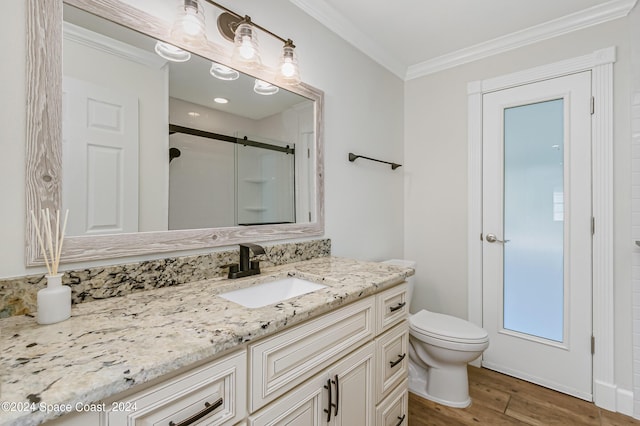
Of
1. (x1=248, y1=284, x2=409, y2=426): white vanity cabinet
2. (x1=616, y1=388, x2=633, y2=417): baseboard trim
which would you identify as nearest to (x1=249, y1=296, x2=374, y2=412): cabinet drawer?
(x1=248, y1=284, x2=409, y2=426): white vanity cabinet

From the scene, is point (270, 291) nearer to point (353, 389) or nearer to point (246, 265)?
point (246, 265)

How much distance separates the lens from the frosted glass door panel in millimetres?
2023

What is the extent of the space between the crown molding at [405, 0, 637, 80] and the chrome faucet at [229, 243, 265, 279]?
2.18 m

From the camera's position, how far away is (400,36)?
215 cm

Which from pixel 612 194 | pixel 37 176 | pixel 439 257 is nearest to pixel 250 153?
pixel 37 176

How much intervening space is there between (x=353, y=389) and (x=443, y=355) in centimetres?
95

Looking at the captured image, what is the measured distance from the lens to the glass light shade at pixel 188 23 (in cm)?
111

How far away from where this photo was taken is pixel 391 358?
134 cm

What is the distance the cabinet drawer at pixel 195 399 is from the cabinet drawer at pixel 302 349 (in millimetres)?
47

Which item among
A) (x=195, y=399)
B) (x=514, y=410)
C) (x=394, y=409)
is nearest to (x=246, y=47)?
(x=195, y=399)

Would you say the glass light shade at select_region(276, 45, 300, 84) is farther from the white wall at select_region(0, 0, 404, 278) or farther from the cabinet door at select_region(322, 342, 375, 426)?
the cabinet door at select_region(322, 342, 375, 426)

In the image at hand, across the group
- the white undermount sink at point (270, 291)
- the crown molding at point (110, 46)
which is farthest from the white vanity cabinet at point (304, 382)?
the crown molding at point (110, 46)

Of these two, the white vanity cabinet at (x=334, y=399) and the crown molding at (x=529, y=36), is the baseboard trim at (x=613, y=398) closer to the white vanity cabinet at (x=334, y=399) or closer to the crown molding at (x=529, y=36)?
the white vanity cabinet at (x=334, y=399)

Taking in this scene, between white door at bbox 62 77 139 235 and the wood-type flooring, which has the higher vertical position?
white door at bbox 62 77 139 235
